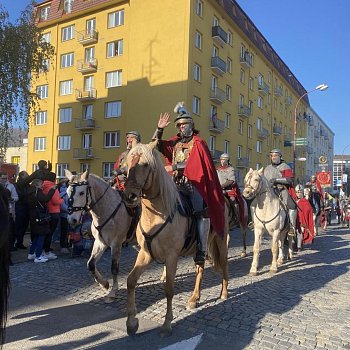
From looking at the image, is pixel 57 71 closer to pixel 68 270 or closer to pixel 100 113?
pixel 100 113

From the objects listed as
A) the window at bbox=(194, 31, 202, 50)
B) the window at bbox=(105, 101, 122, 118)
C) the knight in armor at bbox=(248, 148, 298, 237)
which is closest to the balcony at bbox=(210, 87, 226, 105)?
the window at bbox=(194, 31, 202, 50)

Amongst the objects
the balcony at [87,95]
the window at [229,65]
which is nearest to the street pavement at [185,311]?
the balcony at [87,95]

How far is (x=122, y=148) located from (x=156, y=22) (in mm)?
11308

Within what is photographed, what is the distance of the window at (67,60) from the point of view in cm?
3891

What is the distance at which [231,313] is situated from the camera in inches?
215

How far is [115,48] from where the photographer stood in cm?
3547

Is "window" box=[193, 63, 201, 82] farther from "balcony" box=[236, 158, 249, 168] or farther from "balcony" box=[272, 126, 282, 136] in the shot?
"balcony" box=[272, 126, 282, 136]

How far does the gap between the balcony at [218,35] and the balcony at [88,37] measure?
11.3 metres

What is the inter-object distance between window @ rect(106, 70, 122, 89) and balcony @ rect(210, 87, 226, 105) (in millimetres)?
8575

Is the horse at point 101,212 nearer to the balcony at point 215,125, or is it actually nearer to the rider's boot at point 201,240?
the rider's boot at point 201,240

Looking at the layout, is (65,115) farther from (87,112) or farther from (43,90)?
(43,90)

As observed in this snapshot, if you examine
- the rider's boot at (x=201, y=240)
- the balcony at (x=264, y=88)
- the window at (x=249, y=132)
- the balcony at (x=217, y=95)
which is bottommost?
the rider's boot at (x=201, y=240)

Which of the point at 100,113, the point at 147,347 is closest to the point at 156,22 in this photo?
the point at 100,113

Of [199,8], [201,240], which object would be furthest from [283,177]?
[199,8]
